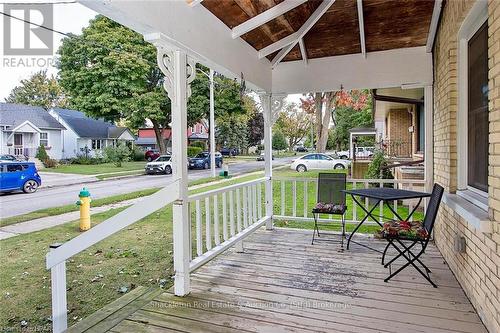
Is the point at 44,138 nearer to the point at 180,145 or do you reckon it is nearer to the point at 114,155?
the point at 114,155

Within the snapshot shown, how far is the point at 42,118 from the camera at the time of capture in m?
19.9

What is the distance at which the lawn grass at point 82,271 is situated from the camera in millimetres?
3010

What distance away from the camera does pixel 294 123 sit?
2858 centimetres

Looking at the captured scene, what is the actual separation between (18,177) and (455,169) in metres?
11.0

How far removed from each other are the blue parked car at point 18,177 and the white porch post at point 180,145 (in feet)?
29.4

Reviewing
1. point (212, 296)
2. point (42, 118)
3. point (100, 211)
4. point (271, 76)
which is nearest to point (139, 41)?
point (42, 118)

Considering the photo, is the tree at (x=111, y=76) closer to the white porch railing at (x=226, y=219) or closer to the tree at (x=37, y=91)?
the tree at (x=37, y=91)

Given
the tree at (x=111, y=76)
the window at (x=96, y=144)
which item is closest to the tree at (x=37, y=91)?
the window at (x=96, y=144)

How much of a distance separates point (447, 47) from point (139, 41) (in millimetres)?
16531

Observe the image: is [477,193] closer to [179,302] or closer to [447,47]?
[447,47]

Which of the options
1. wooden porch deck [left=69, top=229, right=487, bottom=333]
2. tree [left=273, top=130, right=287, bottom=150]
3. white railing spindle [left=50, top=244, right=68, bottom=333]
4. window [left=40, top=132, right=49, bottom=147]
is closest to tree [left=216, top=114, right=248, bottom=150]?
tree [left=273, top=130, right=287, bottom=150]

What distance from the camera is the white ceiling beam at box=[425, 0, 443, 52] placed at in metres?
3.59

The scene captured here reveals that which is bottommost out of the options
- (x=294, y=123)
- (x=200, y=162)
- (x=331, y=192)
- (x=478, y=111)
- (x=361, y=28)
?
(x=331, y=192)

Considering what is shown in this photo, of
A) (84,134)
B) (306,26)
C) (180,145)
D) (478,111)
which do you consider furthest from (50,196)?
(84,134)
